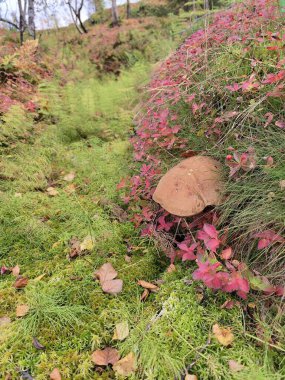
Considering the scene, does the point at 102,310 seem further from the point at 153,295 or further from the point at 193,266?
the point at 193,266

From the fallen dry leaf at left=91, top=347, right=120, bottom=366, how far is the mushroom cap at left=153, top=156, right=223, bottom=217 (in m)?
0.83

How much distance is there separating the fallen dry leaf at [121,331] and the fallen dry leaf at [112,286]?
245 mm

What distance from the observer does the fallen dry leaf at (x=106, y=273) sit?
1965mm

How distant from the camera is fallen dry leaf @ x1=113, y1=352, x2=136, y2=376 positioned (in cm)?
143

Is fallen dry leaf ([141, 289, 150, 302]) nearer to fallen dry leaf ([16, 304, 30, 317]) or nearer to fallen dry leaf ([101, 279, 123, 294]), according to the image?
fallen dry leaf ([101, 279, 123, 294])

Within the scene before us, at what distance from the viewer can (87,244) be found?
230 cm

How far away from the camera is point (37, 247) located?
7.77 feet

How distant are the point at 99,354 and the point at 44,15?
15.0 m

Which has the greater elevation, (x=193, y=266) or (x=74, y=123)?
(x=74, y=123)

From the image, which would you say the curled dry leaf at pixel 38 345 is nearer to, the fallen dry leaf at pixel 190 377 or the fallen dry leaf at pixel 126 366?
the fallen dry leaf at pixel 126 366

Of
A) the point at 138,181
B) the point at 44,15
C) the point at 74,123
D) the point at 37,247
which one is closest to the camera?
the point at 37,247

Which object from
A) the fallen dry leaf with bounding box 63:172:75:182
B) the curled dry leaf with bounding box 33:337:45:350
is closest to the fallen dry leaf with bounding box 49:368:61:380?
the curled dry leaf with bounding box 33:337:45:350

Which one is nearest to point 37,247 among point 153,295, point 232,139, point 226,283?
point 153,295

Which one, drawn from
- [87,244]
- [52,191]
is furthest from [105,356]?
[52,191]
